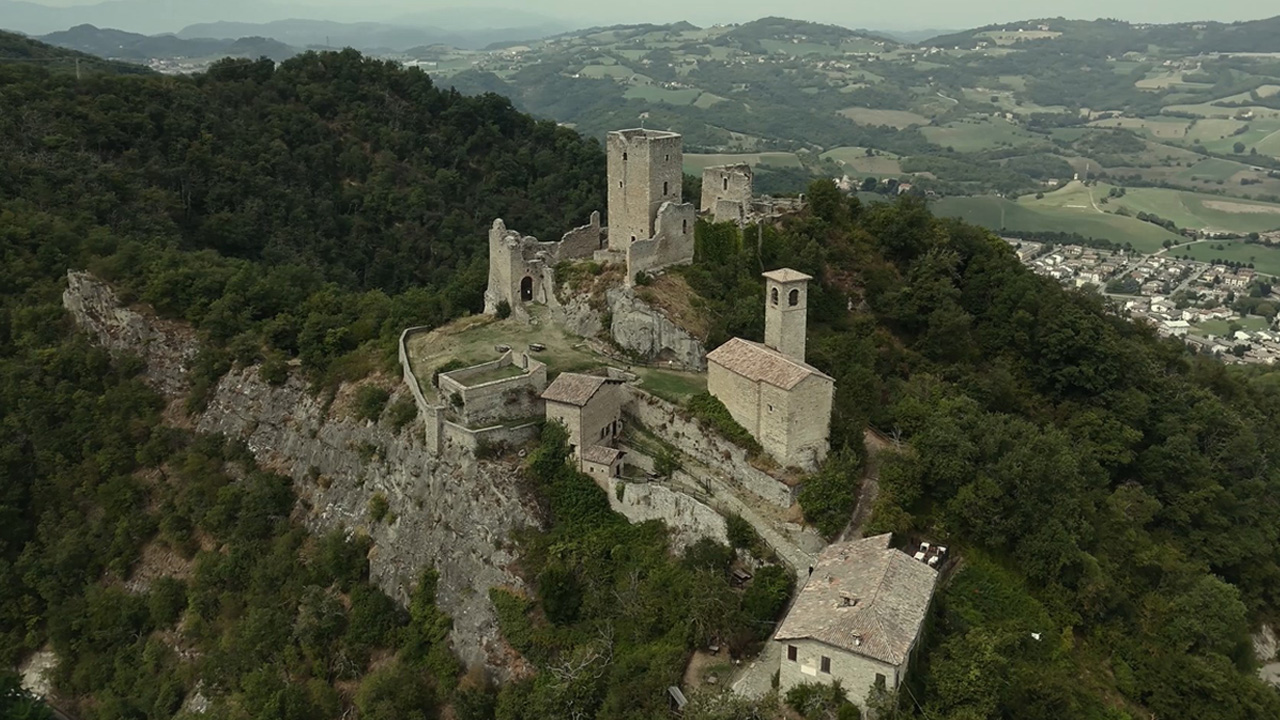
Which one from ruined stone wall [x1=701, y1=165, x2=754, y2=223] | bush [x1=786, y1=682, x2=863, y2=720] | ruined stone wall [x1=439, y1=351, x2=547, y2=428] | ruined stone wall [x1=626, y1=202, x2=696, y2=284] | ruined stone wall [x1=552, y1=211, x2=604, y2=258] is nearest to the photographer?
bush [x1=786, y1=682, x2=863, y2=720]

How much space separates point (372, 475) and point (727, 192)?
65.7ft

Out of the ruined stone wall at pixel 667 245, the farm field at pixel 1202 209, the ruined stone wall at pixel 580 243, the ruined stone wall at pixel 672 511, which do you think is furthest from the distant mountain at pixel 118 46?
the ruined stone wall at pixel 672 511

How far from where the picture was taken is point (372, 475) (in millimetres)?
37156

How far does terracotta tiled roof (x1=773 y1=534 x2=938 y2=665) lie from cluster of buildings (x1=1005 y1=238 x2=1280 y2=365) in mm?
57454

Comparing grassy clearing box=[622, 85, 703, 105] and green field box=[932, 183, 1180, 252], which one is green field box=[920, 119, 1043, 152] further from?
grassy clearing box=[622, 85, 703, 105]

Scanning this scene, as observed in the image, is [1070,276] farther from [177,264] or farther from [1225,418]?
[177,264]

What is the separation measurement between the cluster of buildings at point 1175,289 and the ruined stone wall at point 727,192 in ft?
137

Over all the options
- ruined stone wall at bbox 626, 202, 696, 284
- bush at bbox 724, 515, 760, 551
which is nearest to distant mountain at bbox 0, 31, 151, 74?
ruined stone wall at bbox 626, 202, 696, 284

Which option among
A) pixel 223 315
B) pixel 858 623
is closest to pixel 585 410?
pixel 858 623

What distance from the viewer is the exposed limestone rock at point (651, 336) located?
36594 mm

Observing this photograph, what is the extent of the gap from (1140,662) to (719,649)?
48.4 ft

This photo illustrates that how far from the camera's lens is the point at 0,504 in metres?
45.1

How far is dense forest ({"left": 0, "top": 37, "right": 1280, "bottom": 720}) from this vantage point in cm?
2830

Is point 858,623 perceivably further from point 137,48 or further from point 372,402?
point 137,48
